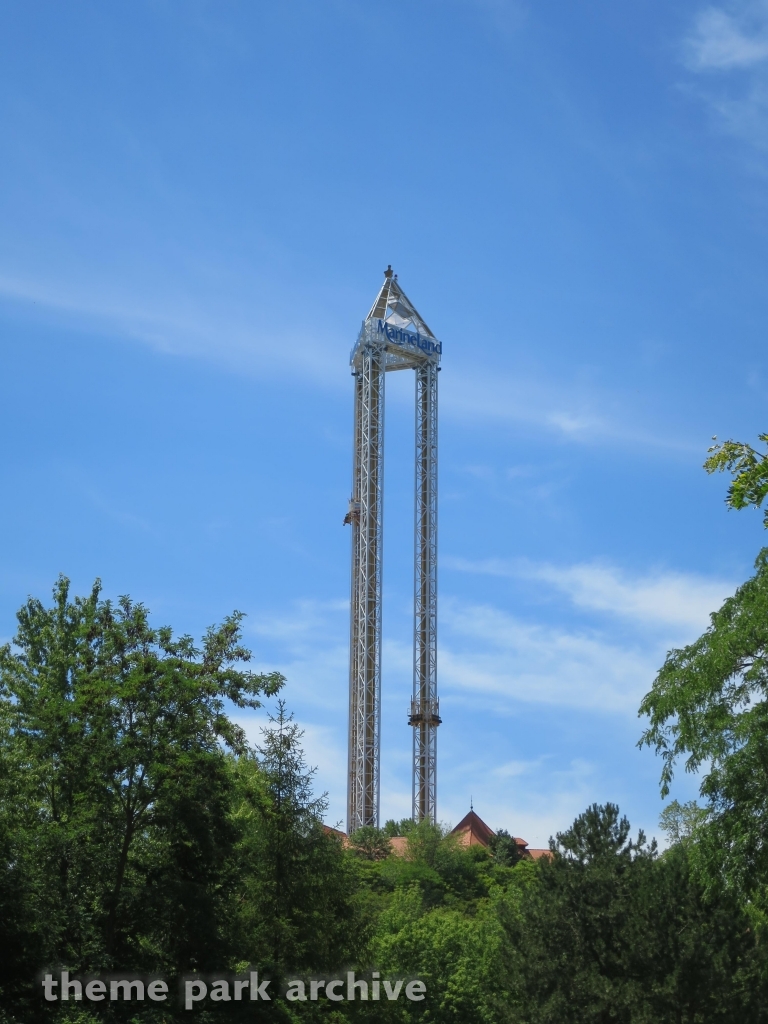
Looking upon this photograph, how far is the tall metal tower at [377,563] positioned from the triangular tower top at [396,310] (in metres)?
1.03

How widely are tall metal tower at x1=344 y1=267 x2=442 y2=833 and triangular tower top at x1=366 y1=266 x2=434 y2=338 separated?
1.03m

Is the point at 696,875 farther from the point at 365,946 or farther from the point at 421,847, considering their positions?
the point at 421,847

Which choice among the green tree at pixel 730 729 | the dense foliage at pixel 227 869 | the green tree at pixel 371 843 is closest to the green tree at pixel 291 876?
the dense foliage at pixel 227 869

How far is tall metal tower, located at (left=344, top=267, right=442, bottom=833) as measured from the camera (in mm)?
79312

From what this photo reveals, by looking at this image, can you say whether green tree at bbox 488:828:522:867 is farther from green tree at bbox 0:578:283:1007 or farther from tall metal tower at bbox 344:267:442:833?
green tree at bbox 0:578:283:1007

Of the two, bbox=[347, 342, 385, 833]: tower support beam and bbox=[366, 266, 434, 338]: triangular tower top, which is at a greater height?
bbox=[366, 266, 434, 338]: triangular tower top

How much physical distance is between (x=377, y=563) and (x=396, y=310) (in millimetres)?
19326

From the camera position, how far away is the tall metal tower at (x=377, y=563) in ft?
260

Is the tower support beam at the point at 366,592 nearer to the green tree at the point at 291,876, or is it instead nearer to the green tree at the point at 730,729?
the green tree at the point at 291,876

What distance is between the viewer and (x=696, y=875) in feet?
66.1

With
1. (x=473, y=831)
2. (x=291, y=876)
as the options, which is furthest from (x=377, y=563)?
(x=291, y=876)

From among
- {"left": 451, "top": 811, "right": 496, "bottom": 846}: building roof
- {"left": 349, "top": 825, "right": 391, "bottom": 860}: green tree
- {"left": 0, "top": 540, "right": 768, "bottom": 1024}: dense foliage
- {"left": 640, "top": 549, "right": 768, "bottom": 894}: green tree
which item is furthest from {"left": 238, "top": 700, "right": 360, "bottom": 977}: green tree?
{"left": 451, "top": 811, "right": 496, "bottom": 846}: building roof

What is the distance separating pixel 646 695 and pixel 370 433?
61.6m

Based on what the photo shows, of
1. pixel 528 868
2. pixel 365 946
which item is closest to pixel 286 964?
pixel 365 946
